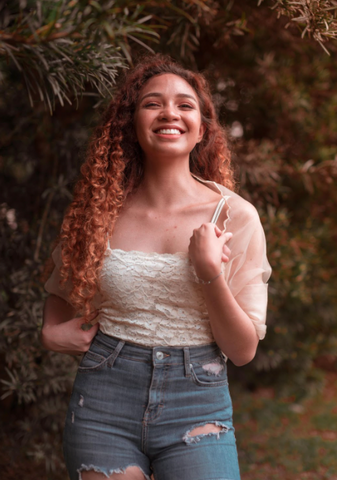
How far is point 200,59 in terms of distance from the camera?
10.8 ft

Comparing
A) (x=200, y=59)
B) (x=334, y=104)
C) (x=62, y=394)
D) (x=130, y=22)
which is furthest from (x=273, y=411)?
(x=130, y=22)

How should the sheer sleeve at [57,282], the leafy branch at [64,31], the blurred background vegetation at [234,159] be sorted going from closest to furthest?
the leafy branch at [64,31] < the sheer sleeve at [57,282] < the blurred background vegetation at [234,159]

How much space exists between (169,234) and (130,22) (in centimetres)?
73

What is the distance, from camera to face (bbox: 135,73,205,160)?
1.78 m

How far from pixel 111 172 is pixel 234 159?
1.26 meters

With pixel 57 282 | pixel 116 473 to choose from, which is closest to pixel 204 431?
pixel 116 473

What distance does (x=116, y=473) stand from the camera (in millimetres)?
1562

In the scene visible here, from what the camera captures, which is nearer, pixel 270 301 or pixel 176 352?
pixel 176 352

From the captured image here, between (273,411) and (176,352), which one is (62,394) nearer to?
(176,352)

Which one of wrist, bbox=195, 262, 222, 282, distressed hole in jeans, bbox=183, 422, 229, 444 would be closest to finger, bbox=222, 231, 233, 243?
wrist, bbox=195, 262, 222, 282

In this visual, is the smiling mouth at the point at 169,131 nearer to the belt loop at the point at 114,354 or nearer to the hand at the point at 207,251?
the hand at the point at 207,251

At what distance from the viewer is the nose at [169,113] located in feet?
5.80

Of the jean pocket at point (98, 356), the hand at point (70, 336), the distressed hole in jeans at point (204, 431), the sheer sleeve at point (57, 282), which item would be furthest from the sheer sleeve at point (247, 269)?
the sheer sleeve at point (57, 282)

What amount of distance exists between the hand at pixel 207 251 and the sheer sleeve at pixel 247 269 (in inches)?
3.4
